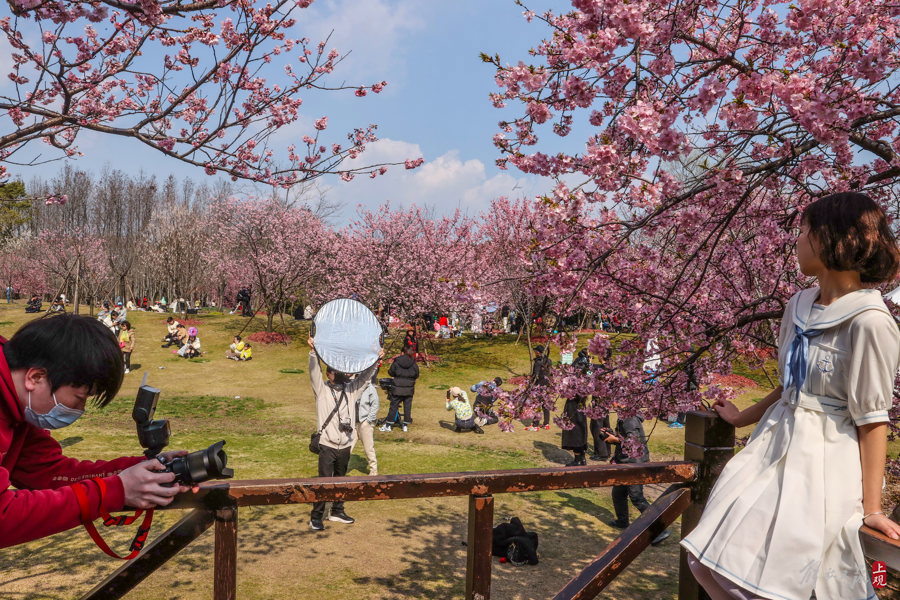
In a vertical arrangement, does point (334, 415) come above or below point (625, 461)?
above

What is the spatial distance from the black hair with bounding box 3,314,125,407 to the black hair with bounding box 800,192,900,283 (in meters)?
2.12

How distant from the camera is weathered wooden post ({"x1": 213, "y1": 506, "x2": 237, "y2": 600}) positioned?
1913 millimetres

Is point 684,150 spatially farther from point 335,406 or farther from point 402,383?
point 402,383

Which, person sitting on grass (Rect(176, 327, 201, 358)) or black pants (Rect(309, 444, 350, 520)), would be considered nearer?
black pants (Rect(309, 444, 350, 520))

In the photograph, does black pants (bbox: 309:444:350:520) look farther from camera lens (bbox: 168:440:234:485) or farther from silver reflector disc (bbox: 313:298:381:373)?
camera lens (bbox: 168:440:234:485)

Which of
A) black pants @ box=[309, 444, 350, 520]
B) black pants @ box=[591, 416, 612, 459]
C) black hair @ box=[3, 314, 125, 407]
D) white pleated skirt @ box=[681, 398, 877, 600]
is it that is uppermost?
black hair @ box=[3, 314, 125, 407]

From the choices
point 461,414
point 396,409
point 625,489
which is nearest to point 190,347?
point 396,409

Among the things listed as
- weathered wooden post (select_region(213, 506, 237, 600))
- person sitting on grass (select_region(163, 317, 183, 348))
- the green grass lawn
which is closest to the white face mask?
the green grass lawn

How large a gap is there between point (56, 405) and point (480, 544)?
4.88ft

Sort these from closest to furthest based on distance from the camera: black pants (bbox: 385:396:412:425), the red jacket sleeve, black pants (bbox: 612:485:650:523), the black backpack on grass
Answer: the red jacket sleeve
the black backpack on grass
black pants (bbox: 612:485:650:523)
black pants (bbox: 385:396:412:425)

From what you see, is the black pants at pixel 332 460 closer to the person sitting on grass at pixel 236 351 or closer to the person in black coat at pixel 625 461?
the person in black coat at pixel 625 461

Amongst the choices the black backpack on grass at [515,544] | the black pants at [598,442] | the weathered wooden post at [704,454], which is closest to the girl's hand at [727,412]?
the weathered wooden post at [704,454]

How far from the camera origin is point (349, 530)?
22.9 ft

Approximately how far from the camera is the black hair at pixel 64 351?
1599 mm
